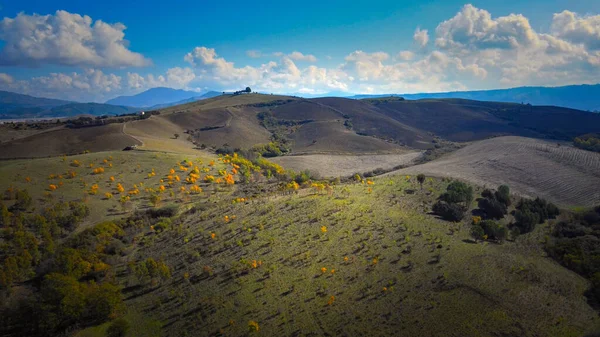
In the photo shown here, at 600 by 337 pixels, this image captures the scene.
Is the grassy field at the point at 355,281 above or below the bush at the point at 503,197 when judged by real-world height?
below

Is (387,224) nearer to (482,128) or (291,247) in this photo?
(291,247)

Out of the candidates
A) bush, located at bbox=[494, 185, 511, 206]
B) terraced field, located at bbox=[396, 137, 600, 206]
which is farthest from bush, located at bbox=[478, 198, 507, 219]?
terraced field, located at bbox=[396, 137, 600, 206]

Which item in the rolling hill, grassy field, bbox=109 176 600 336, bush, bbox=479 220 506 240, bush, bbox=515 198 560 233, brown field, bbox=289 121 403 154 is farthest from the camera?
the rolling hill

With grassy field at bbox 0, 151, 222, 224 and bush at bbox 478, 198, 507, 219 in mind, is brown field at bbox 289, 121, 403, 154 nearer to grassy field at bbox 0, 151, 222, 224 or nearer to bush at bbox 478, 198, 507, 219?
grassy field at bbox 0, 151, 222, 224

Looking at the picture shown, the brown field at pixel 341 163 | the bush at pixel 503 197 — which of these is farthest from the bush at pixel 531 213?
the brown field at pixel 341 163

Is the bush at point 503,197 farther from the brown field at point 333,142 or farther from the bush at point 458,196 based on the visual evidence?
the brown field at point 333,142
